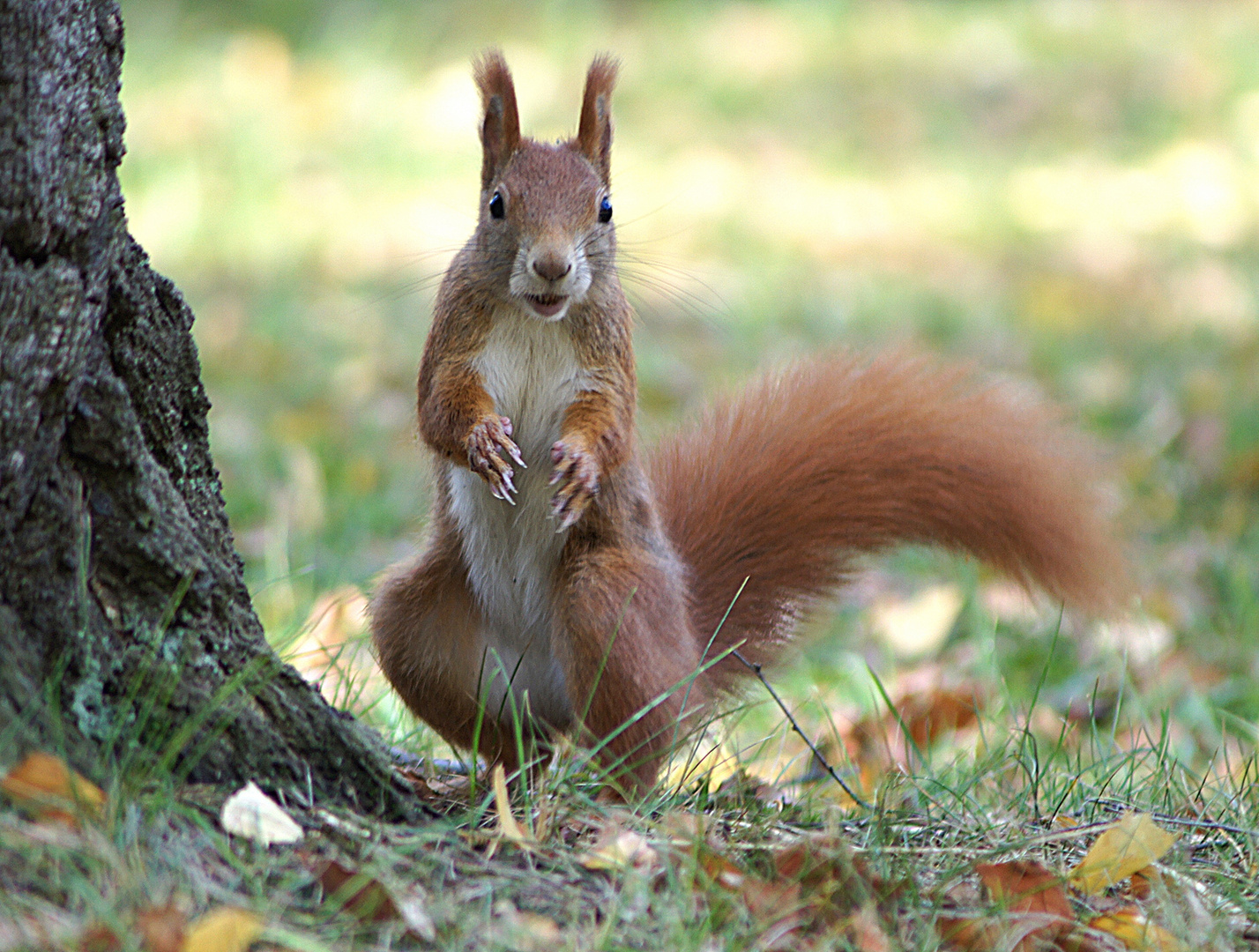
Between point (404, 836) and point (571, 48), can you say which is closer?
point (404, 836)

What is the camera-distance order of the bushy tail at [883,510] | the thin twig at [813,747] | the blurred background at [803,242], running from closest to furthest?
the thin twig at [813,747] < the bushy tail at [883,510] < the blurred background at [803,242]

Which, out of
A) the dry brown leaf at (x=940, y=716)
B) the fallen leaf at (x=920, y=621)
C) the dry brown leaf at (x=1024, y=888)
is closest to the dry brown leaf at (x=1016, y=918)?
the dry brown leaf at (x=1024, y=888)

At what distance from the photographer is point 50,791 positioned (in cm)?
95

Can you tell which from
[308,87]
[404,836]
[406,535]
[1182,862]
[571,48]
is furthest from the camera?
[571,48]

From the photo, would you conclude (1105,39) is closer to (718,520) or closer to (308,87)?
(308,87)

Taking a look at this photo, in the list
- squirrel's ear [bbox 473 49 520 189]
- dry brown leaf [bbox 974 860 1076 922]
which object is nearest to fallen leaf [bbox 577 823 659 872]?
dry brown leaf [bbox 974 860 1076 922]

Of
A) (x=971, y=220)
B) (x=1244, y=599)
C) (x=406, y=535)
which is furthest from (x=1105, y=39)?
(x=406, y=535)

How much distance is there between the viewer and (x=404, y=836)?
3.66 feet

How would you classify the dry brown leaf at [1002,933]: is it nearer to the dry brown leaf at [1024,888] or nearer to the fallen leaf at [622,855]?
the dry brown leaf at [1024,888]

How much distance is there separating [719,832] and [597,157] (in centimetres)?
81

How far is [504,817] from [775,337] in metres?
2.46

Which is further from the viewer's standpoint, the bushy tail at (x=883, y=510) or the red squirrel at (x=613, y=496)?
the bushy tail at (x=883, y=510)

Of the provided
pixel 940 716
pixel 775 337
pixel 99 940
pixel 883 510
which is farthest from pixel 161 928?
pixel 775 337

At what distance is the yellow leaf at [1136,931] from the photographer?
3.48 ft
